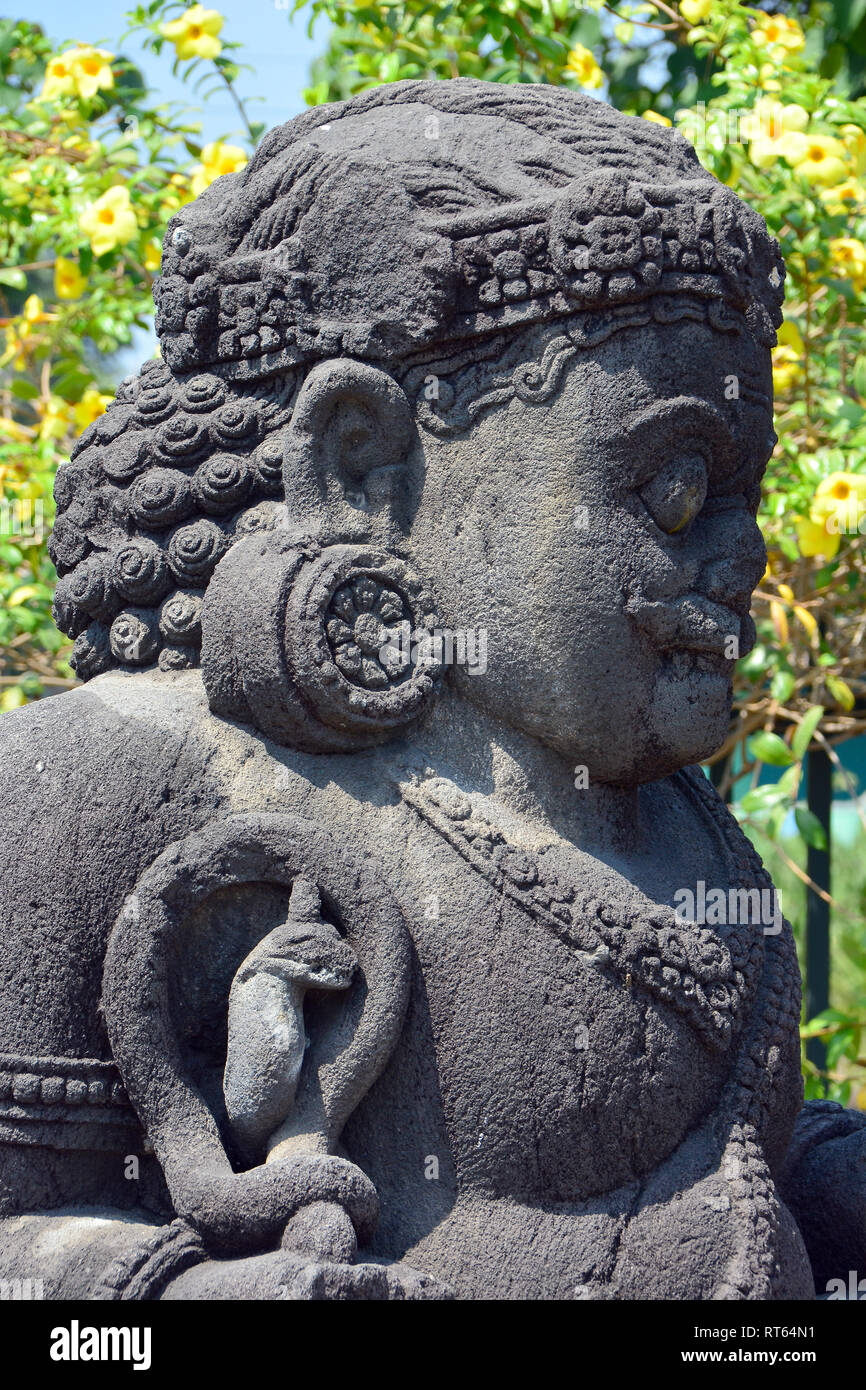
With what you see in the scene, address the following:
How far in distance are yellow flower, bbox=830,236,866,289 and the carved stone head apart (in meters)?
1.99

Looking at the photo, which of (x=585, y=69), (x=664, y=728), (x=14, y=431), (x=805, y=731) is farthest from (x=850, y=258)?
(x=14, y=431)

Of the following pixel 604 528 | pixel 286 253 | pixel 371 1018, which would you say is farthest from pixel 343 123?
pixel 371 1018

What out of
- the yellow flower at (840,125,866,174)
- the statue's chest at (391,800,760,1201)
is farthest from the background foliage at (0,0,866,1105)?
the statue's chest at (391,800,760,1201)

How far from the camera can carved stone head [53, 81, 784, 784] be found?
2.79 metres

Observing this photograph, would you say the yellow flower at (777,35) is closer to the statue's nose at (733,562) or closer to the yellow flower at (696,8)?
the yellow flower at (696,8)

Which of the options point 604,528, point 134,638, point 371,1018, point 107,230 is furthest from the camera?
point 107,230

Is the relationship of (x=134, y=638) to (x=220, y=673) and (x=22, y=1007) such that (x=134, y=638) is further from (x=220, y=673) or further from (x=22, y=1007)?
(x=22, y=1007)

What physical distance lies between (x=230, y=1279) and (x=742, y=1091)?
97 centimetres

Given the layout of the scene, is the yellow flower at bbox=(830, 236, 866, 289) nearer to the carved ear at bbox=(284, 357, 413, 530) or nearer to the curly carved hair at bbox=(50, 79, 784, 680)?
the curly carved hair at bbox=(50, 79, 784, 680)

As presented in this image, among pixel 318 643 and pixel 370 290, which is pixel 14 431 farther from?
pixel 318 643

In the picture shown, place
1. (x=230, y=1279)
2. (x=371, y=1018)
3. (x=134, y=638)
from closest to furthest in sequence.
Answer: (x=230, y=1279) < (x=371, y=1018) < (x=134, y=638)

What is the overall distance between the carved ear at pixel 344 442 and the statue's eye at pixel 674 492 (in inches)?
17.6

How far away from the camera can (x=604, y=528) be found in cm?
283

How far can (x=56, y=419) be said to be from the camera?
530 centimetres
